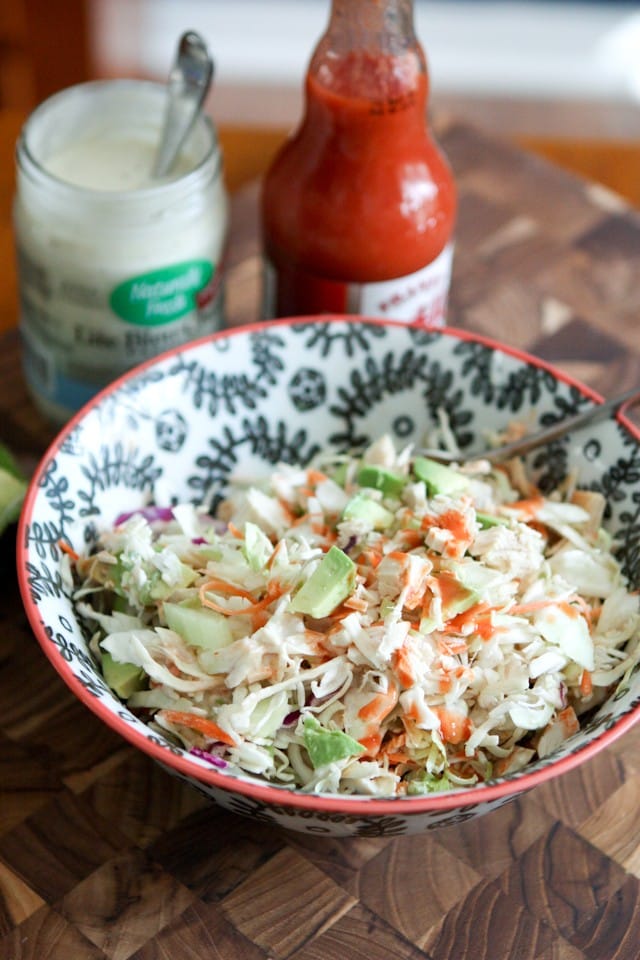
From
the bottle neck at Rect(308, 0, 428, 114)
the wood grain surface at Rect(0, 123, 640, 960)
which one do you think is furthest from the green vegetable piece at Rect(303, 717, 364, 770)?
the bottle neck at Rect(308, 0, 428, 114)

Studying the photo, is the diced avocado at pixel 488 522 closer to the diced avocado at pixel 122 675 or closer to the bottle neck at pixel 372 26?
the diced avocado at pixel 122 675

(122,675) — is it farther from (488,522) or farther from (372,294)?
(372,294)

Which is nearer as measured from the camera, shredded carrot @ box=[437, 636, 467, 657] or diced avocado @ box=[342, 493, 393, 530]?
shredded carrot @ box=[437, 636, 467, 657]

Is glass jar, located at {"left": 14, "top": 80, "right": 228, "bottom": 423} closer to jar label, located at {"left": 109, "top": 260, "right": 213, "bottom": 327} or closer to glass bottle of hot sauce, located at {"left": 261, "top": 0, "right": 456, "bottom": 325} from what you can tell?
jar label, located at {"left": 109, "top": 260, "right": 213, "bottom": 327}

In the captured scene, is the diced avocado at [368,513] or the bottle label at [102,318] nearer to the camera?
the diced avocado at [368,513]

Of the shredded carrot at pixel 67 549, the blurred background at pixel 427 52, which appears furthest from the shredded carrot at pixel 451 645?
the blurred background at pixel 427 52

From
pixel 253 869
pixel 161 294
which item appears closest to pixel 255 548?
pixel 253 869

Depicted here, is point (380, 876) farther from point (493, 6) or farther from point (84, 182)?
point (493, 6)
